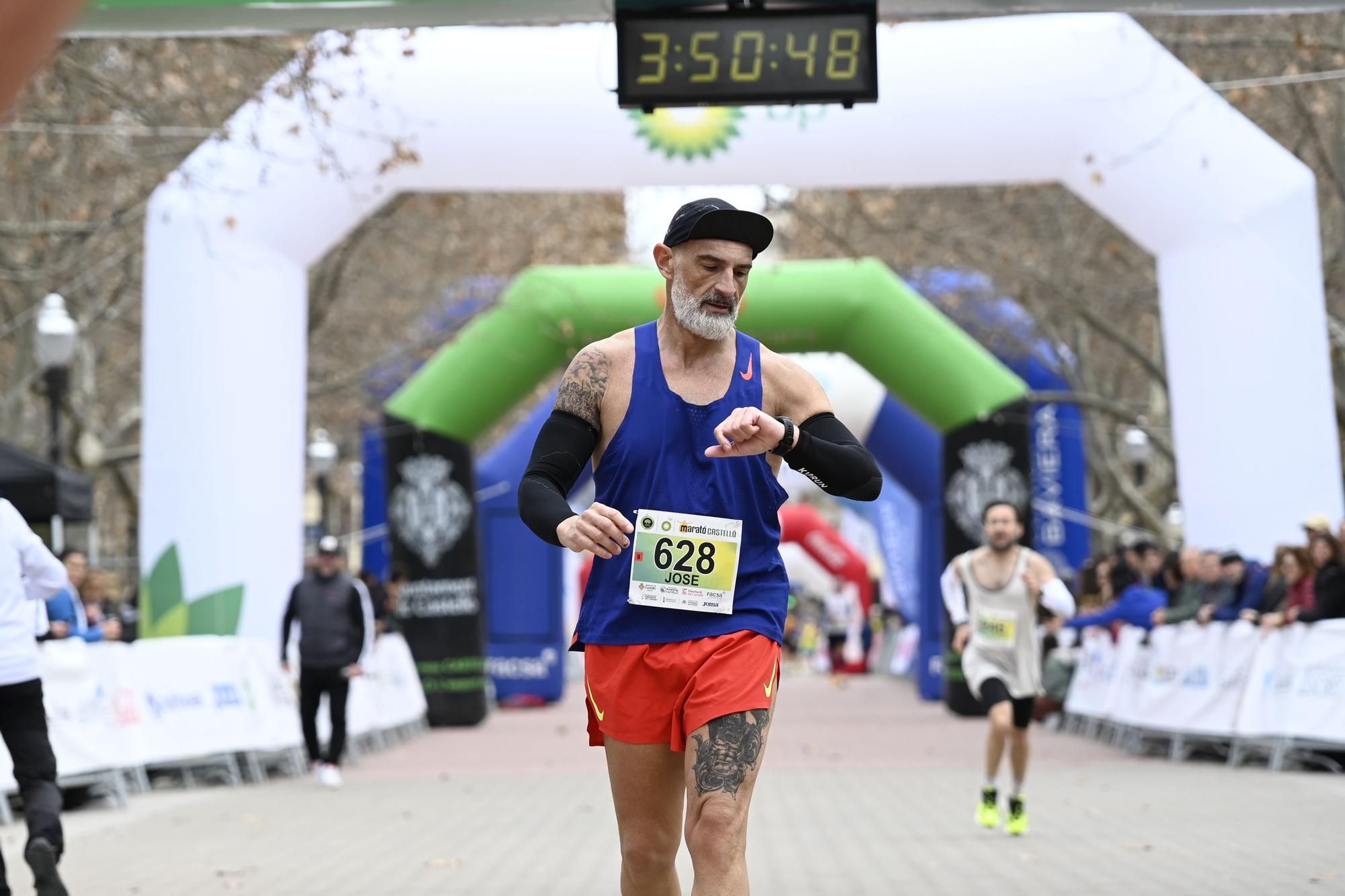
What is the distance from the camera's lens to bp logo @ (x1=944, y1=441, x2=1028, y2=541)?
21.0 metres

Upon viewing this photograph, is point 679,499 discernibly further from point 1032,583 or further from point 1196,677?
point 1196,677

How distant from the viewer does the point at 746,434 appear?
14.0 feet

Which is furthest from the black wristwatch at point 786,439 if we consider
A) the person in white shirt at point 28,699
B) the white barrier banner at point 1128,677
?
the white barrier banner at point 1128,677

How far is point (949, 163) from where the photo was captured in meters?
14.9

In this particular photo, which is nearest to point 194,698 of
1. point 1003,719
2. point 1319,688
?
point 1003,719

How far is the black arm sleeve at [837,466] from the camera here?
4484 millimetres

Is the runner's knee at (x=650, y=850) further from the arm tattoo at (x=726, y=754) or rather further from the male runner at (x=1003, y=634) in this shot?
the male runner at (x=1003, y=634)

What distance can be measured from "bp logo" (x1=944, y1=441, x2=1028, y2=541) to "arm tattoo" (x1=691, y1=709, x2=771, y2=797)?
54.8 ft

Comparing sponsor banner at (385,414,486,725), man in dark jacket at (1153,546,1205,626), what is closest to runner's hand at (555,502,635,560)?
man in dark jacket at (1153,546,1205,626)

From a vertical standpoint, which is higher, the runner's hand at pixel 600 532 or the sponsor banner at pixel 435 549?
the sponsor banner at pixel 435 549

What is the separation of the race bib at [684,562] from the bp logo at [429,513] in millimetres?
16484

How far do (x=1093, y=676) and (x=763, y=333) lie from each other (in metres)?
4.94

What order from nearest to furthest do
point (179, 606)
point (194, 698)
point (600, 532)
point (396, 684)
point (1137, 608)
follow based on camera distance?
point (600, 532) → point (194, 698) → point (179, 606) → point (1137, 608) → point (396, 684)

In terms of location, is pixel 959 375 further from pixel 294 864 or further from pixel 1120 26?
pixel 294 864
